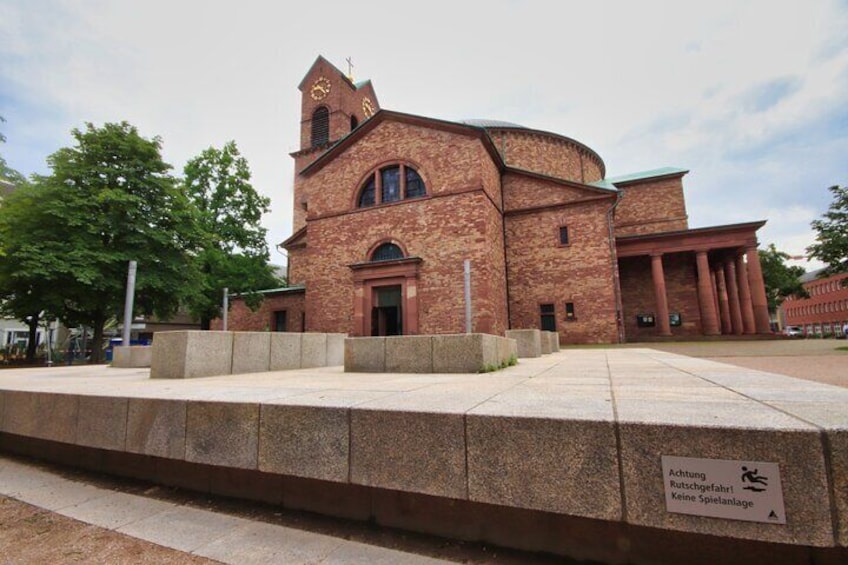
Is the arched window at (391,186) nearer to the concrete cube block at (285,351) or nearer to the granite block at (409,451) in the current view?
the concrete cube block at (285,351)

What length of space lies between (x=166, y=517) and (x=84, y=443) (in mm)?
1425

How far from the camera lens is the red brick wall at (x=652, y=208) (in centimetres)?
A: 3148

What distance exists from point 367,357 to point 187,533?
14.5ft

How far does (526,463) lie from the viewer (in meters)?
2.31

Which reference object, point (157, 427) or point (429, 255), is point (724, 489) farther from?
point (429, 255)

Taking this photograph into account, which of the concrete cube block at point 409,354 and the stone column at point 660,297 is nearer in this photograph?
the concrete cube block at point 409,354

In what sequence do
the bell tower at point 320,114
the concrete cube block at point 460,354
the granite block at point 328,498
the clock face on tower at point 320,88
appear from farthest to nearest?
1. the clock face on tower at point 320,88
2. the bell tower at point 320,114
3. the concrete cube block at point 460,354
4. the granite block at point 328,498

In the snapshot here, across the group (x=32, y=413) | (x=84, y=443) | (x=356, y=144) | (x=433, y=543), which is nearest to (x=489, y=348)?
(x=433, y=543)

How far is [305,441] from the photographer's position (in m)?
2.91

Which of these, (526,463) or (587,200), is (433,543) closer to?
(526,463)

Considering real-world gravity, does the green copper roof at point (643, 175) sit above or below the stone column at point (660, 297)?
above

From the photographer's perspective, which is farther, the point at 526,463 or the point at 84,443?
the point at 84,443

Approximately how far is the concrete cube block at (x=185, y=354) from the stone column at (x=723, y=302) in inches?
1269

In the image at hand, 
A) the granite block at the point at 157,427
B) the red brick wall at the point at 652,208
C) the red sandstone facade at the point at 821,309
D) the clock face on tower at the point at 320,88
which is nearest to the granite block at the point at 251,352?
the granite block at the point at 157,427
